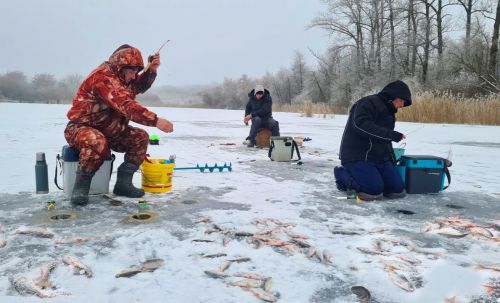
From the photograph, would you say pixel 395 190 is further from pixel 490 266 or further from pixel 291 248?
pixel 291 248

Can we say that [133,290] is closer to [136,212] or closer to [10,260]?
[10,260]

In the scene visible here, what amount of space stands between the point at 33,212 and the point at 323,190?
9.05ft

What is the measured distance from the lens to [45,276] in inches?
77.4

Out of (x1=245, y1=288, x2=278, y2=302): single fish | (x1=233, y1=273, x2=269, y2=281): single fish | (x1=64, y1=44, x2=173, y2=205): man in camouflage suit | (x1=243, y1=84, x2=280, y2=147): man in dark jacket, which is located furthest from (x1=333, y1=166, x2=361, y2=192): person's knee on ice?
(x1=243, y1=84, x2=280, y2=147): man in dark jacket

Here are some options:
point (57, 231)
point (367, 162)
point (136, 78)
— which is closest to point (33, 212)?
point (57, 231)

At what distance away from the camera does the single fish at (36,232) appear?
2563 mm

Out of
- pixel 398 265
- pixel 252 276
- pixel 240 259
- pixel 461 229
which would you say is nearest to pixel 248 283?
pixel 252 276

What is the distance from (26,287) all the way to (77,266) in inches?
11.4

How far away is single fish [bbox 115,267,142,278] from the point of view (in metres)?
2.00

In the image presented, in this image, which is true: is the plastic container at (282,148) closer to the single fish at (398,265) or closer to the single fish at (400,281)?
the single fish at (398,265)

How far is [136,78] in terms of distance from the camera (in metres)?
4.00

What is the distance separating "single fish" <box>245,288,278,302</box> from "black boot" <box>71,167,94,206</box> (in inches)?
80.7

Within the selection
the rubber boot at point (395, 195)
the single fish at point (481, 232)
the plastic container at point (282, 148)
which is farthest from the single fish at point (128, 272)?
the plastic container at point (282, 148)

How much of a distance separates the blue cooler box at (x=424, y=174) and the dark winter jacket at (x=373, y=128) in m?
0.23
